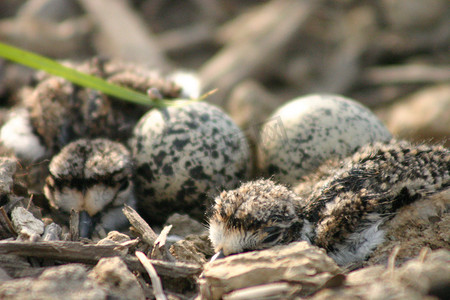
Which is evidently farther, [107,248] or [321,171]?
[321,171]

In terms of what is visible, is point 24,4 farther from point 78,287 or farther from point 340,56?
point 78,287

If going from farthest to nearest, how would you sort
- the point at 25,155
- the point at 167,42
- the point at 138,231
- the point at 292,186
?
the point at 167,42
the point at 25,155
the point at 292,186
the point at 138,231

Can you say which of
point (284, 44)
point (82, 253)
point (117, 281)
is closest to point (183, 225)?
point (82, 253)

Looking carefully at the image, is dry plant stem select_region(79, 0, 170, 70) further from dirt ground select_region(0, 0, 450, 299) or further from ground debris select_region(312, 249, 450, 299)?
ground debris select_region(312, 249, 450, 299)

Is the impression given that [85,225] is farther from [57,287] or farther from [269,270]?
[269,270]

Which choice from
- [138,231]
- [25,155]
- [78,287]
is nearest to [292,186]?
[138,231]

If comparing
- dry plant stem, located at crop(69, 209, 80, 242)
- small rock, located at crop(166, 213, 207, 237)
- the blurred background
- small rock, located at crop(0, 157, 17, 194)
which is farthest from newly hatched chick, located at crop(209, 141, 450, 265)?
the blurred background

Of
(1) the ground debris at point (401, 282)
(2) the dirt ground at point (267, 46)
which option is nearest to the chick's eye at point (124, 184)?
(1) the ground debris at point (401, 282)
